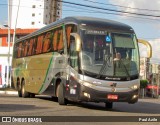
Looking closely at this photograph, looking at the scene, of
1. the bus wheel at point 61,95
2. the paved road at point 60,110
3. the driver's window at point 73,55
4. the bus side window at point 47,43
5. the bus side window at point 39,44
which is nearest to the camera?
the paved road at point 60,110

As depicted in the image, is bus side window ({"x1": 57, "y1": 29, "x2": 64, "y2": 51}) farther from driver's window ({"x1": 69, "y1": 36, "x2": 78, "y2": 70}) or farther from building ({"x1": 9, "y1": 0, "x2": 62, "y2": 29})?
building ({"x1": 9, "y1": 0, "x2": 62, "y2": 29})

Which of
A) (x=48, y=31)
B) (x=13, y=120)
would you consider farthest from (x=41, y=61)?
(x=13, y=120)

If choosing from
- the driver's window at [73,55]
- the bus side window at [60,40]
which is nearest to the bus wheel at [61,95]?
the driver's window at [73,55]

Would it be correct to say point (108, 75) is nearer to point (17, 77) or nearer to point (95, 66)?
point (95, 66)

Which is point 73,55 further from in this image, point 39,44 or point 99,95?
point 39,44

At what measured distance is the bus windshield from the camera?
1542cm

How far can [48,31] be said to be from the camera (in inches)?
775

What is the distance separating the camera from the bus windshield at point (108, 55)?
50.6 feet

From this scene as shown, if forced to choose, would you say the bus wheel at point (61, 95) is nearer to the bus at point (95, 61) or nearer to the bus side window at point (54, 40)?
the bus at point (95, 61)

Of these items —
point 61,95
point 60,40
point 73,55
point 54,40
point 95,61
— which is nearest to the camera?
point 95,61

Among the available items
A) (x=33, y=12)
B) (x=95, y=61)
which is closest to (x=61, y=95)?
(x=95, y=61)

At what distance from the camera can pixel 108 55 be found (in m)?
15.6

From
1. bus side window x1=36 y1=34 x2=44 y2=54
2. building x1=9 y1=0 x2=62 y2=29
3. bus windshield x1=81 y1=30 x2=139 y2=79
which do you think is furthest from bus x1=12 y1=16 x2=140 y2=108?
building x1=9 y1=0 x2=62 y2=29

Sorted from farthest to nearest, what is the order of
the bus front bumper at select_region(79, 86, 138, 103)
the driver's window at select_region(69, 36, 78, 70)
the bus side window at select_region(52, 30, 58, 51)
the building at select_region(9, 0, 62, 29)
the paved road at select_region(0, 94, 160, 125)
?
the building at select_region(9, 0, 62, 29)
the bus side window at select_region(52, 30, 58, 51)
the driver's window at select_region(69, 36, 78, 70)
the bus front bumper at select_region(79, 86, 138, 103)
the paved road at select_region(0, 94, 160, 125)
